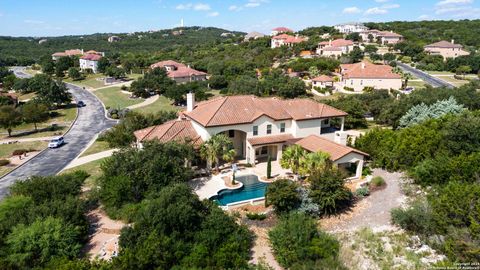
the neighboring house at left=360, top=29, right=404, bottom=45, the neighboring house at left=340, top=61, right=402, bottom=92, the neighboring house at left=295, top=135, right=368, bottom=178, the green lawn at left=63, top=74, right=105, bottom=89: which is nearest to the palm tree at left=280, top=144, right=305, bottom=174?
the neighboring house at left=295, top=135, right=368, bottom=178

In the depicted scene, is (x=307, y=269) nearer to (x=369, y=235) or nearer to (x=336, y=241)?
(x=336, y=241)

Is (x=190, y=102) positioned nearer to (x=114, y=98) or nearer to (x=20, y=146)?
(x=20, y=146)

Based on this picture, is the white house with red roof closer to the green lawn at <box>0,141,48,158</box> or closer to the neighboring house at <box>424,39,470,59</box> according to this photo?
the green lawn at <box>0,141,48,158</box>

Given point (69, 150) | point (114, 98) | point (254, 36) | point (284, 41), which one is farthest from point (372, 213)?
point (254, 36)

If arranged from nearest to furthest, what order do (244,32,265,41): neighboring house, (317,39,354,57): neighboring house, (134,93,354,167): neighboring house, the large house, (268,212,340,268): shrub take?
(268,212,340,268): shrub, the large house, (134,93,354,167): neighboring house, (317,39,354,57): neighboring house, (244,32,265,41): neighboring house

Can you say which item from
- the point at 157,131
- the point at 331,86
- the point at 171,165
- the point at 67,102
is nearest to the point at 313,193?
the point at 171,165
